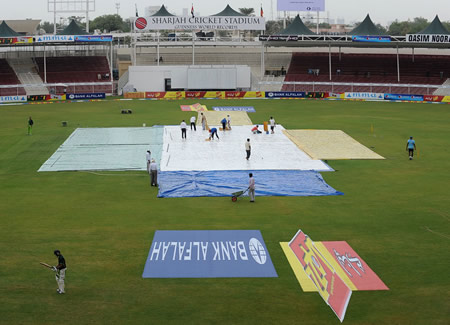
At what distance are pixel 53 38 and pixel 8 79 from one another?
7.83 metres

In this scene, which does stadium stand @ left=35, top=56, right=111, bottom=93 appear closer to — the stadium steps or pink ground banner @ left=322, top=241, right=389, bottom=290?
the stadium steps

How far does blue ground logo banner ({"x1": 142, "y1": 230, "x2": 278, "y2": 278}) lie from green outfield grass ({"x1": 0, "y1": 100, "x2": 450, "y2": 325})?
0.42 metres

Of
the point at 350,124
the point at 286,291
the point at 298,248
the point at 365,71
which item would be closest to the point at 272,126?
the point at 350,124

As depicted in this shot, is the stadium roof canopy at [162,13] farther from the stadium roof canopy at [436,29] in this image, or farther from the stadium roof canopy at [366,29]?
the stadium roof canopy at [436,29]

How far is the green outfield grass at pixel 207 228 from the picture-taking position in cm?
1524

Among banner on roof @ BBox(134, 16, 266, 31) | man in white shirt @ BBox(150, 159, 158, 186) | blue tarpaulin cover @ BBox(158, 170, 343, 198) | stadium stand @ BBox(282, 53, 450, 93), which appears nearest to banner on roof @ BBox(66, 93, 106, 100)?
banner on roof @ BBox(134, 16, 266, 31)

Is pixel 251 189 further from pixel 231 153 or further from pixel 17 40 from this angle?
pixel 17 40

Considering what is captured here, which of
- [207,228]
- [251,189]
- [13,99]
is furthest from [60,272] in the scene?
[13,99]

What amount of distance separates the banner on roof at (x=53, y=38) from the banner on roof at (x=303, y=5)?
32.7 metres

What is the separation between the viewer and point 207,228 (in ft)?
73.3

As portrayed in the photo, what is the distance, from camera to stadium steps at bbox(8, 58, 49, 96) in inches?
3003

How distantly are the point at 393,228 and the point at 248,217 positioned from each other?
18.0ft

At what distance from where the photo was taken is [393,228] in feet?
73.0

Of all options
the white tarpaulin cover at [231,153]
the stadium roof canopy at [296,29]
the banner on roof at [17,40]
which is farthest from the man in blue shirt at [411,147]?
the banner on roof at [17,40]
